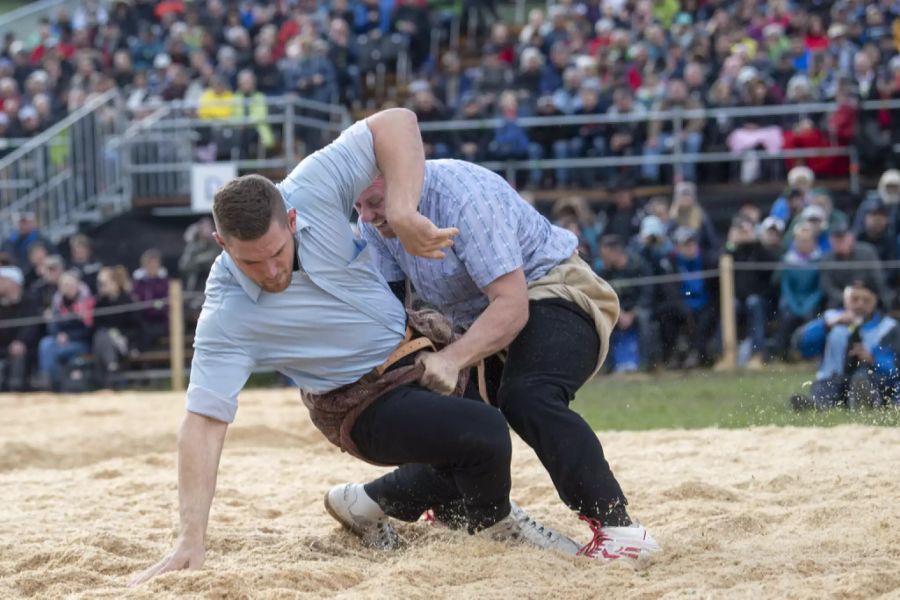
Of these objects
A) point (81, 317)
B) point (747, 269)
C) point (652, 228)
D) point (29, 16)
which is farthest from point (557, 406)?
point (29, 16)

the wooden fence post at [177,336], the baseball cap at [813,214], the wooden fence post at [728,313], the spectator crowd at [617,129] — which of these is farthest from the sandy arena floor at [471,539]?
the baseball cap at [813,214]

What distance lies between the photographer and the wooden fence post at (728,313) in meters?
13.1

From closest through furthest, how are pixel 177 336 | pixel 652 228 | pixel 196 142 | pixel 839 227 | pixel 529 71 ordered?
pixel 839 227 < pixel 652 228 < pixel 177 336 < pixel 529 71 < pixel 196 142

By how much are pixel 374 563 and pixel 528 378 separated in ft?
2.78

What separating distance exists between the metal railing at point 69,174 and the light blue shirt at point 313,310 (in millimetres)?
13564

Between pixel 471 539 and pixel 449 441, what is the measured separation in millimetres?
510

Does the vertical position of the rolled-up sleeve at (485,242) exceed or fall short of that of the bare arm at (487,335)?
it exceeds it

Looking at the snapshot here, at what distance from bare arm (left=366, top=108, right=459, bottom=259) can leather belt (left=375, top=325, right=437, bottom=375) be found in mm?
408

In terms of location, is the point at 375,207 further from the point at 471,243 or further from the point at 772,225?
the point at 772,225

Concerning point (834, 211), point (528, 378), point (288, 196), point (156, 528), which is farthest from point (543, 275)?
point (834, 211)

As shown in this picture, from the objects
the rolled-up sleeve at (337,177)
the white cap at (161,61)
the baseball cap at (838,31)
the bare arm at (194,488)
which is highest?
the white cap at (161,61)

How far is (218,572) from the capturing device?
4.47 meters

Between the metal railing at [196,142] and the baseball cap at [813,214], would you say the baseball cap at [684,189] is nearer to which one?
the baseball cap at [813,214]

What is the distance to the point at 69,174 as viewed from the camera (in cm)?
1797
